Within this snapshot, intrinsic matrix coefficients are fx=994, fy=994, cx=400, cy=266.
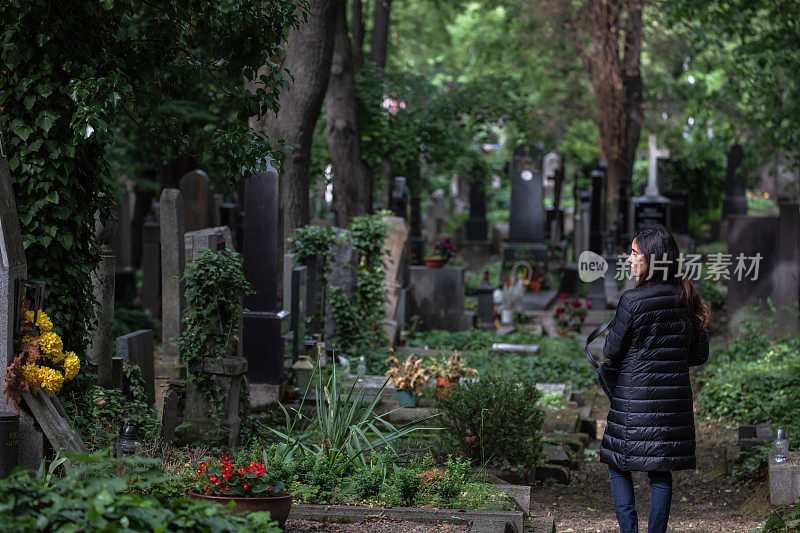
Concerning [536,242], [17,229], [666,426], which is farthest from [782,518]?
[536,242]

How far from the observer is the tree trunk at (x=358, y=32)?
17.0m

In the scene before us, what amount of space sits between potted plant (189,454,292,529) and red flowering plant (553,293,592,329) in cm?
1209

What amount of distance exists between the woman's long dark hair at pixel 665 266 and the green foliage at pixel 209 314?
3444mm

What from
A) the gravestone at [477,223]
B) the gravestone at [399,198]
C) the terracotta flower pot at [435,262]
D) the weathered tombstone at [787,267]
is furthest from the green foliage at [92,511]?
the gravestone at [477,223]

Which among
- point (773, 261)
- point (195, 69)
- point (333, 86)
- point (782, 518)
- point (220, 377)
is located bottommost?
point (782, 518)

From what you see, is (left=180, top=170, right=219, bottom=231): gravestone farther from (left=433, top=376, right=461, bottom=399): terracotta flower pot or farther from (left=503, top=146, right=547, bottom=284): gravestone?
(left=503, top=146, right=547, bottom=284): gravestone

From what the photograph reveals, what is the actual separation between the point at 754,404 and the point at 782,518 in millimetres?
3829

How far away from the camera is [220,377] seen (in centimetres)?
752

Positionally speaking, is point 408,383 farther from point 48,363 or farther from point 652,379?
point 652,379

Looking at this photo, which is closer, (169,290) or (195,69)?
(195,69)

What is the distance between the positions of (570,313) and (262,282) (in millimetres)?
9024

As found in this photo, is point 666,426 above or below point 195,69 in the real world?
below

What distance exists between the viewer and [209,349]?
7520mm

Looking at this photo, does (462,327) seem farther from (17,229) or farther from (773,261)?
(17,229)
